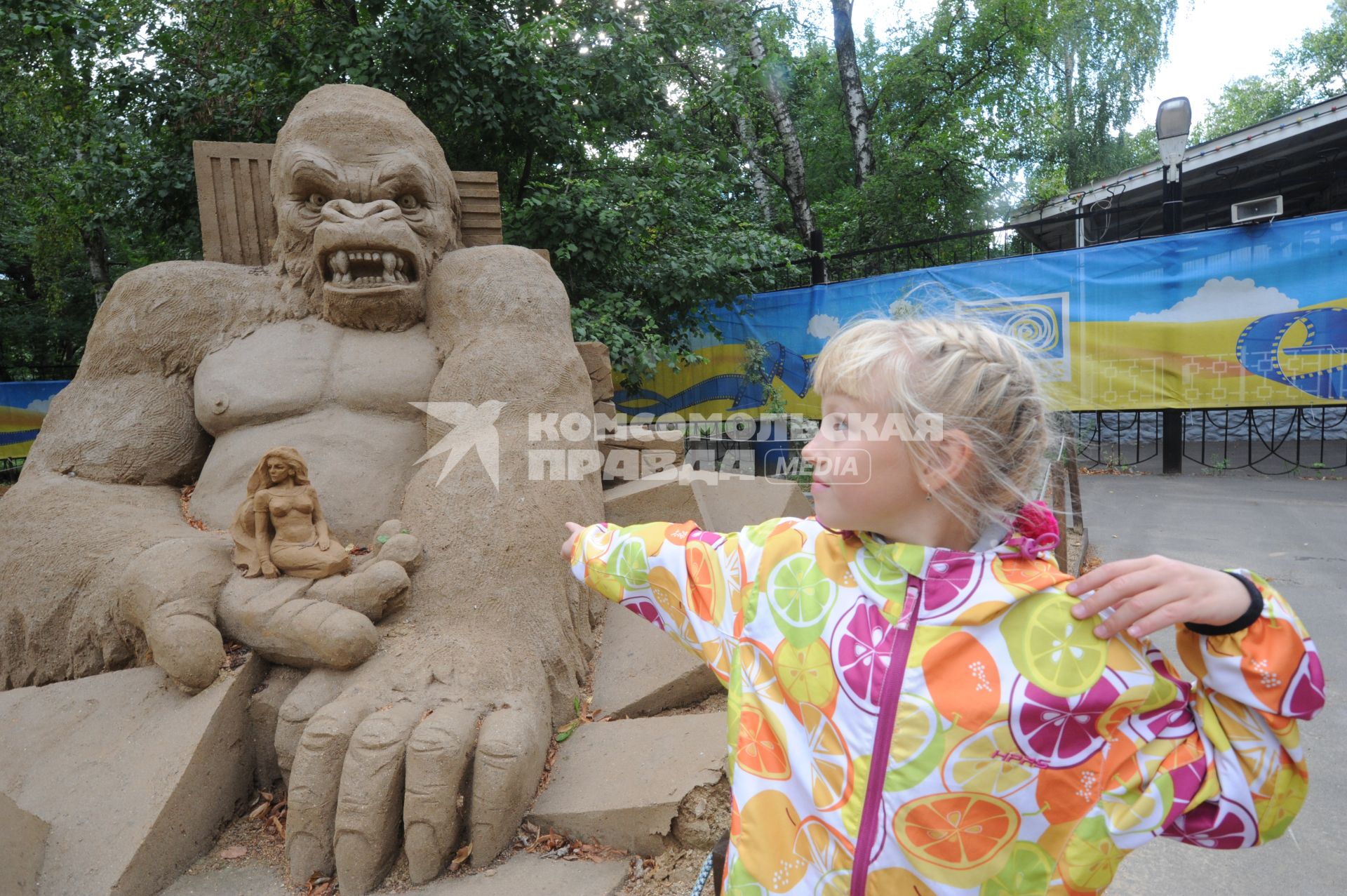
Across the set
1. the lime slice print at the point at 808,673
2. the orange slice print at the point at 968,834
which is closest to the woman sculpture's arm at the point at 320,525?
the lime slice print at the point at 808,673

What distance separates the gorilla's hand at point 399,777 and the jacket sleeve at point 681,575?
23.7 inches

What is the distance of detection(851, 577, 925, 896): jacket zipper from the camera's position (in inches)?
38.8

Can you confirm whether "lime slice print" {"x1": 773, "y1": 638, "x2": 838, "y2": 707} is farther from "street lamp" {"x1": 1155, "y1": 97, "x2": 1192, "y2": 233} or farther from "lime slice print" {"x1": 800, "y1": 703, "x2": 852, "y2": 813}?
"street lamp" {"x1": 1155, "y1": 97, "x2": 1192, "y2": 233}

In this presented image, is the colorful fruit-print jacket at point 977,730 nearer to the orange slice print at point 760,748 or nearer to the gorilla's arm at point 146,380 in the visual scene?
the orange slice print at point 760,748

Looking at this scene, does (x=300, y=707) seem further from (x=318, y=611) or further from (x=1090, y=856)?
(x=1090, y=856)

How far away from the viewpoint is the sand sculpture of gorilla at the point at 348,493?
5.54 ft

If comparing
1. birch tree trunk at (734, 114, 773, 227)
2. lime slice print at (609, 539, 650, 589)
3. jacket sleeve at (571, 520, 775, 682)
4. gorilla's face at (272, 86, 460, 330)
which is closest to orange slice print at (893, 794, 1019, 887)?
jacket sleeve at (571, 520, 775, 682)

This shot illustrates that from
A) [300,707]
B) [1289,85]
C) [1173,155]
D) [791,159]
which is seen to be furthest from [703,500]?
[1289,85]

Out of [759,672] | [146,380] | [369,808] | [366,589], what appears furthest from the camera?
[146,380]

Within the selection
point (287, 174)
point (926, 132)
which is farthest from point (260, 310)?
point (926, 132)

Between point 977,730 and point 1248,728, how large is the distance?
0.86 ft

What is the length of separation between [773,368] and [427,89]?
13.7 ft

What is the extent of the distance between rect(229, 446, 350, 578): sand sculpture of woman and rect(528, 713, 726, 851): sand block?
783mm

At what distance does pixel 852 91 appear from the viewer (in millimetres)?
10219
